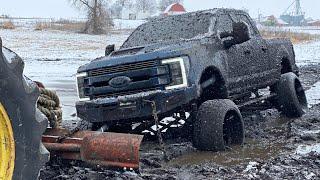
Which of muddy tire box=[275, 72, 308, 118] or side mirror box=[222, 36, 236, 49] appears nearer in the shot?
side mirror box=[222, 36, 236, 49]

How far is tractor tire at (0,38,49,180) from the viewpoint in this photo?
3.79m

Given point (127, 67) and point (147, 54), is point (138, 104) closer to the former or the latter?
point (127, 67)

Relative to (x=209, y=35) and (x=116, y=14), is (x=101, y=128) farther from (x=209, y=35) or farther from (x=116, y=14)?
(x=116, y=14)

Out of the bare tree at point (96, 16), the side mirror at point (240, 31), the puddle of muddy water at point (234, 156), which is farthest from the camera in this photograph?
the bare tree at point (96, 16)

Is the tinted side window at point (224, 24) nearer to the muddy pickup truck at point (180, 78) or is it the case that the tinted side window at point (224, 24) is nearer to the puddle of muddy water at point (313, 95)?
the muddy pickup truck at point (180, 78)

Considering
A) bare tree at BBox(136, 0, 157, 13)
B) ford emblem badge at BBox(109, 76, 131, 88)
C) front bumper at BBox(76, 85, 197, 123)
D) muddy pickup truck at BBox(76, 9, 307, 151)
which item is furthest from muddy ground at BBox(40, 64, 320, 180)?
bare tree at BBox(136, 0, 157, 13)

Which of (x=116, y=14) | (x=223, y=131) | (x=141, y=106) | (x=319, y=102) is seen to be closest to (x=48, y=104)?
(x=141, y=106)

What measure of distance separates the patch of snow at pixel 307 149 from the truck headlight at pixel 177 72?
1.67 meters

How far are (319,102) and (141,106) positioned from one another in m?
6.05

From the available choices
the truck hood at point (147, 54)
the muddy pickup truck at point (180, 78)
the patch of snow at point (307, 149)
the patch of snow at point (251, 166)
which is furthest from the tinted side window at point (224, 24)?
the patch of snow at point (251, 166)

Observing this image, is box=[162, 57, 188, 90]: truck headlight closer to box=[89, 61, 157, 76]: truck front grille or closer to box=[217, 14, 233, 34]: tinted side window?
box=[89, 61, 157, 76]: truck front grille

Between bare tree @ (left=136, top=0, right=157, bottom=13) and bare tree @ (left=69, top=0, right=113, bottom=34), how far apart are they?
72346 mm

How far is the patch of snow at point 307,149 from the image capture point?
717 cm

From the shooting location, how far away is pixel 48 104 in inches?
215
